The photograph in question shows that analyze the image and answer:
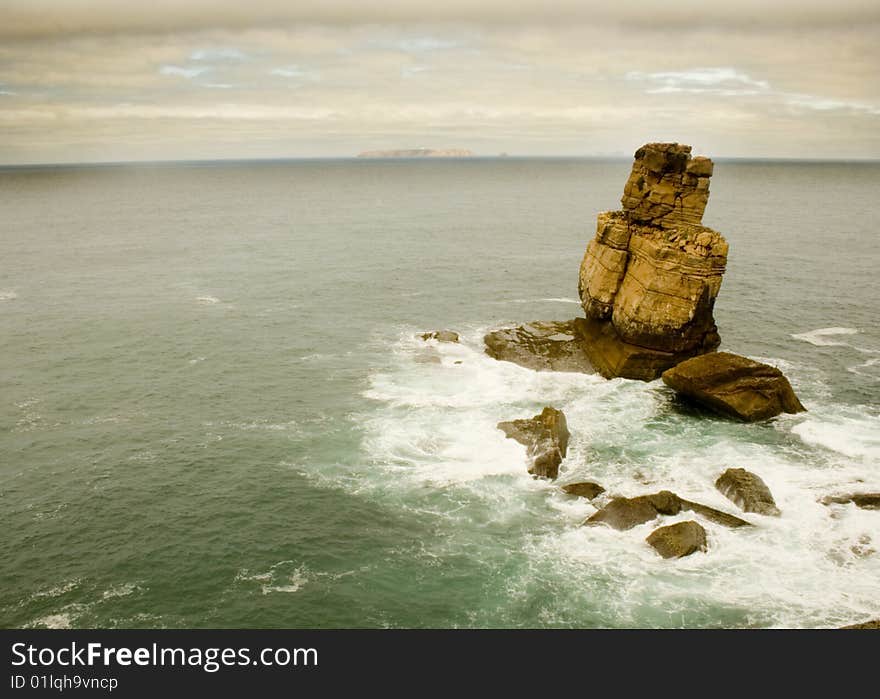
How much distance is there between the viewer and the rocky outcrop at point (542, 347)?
6122cm

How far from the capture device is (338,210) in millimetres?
196750

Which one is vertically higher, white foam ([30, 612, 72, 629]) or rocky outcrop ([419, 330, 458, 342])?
rocky outcrop ([419, 330, 458, 342])

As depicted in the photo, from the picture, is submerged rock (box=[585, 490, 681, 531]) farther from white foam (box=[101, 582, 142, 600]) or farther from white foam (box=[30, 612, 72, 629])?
white foam (box=[30, 612, 72, 629])

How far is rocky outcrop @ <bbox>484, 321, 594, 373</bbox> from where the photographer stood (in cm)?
6122

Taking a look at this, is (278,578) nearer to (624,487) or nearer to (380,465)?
(380,465)

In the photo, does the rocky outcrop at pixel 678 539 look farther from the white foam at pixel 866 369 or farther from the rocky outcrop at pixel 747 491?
the white foam at pixel 866 369

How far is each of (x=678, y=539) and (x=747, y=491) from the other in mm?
6711

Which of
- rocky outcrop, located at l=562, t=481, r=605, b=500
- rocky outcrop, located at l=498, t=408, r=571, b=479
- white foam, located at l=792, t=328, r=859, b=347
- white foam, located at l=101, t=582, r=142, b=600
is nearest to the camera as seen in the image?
white foam, located at l=101, t=582, r=142, b=600

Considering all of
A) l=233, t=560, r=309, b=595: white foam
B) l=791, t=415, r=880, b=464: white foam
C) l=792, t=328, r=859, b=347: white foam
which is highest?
l=792, t=328, r=859, b=347: white foam

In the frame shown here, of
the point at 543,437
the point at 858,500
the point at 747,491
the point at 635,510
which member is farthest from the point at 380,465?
the point at 858,500

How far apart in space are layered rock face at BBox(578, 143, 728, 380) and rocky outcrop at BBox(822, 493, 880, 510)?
63.6 feet

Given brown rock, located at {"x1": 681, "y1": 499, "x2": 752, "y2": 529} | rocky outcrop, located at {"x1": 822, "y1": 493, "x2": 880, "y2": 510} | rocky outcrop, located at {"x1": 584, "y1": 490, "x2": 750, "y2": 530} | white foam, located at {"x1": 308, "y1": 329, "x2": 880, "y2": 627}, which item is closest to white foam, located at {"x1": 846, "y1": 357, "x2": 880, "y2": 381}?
white foam, located at {"x1": 308, "y1": 329, "x2": 880, "y2": 627}

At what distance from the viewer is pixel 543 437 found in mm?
45875

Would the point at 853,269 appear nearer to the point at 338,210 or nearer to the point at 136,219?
the point at 338,210
